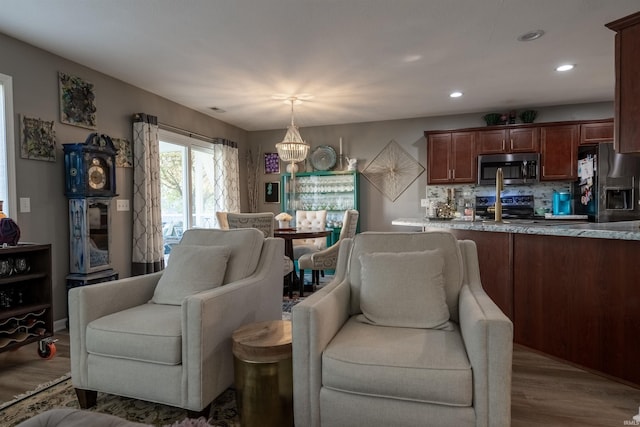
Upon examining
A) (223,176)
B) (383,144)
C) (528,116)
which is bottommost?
(223,176)

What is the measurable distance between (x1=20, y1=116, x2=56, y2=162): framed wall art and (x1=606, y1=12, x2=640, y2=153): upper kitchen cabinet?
4301 mm

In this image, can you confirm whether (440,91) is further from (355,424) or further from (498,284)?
(355,424)

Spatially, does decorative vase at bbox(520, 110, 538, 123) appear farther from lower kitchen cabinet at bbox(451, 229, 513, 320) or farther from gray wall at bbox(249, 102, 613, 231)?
lower kitchen cabinet at bbox(451, 229, 513, 320)

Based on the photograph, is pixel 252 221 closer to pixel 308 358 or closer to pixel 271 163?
pixel 308 358

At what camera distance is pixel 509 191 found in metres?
5.57

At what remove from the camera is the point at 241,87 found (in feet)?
14.1

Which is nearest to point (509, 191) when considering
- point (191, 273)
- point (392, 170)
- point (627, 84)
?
point (392, 170)

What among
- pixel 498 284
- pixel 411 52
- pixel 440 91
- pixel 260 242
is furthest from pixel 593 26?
pixel 260 242

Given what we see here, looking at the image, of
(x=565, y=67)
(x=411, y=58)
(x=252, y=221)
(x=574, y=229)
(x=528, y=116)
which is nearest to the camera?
(x=574, y=229)

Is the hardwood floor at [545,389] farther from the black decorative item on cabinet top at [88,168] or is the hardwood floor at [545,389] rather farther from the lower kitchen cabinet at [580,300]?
the black decorative item on cabinet top at [88,168]

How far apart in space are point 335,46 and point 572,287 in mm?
2591

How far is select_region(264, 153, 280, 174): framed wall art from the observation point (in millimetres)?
6699

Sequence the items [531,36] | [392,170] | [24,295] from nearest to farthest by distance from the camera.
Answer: [24,295], [531,36], [392,170]

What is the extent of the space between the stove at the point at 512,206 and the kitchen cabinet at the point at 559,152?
1.54 ft
